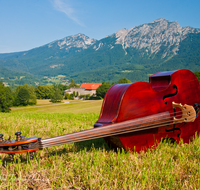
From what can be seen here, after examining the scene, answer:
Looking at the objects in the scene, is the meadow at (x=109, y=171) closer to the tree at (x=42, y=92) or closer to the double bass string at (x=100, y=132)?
the double bass string at (x=100, y=132)

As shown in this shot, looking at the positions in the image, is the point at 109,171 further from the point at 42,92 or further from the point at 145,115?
the point at 42,92

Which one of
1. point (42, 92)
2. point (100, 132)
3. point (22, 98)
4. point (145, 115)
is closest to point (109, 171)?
point (100, 132)

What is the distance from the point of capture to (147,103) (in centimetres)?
305

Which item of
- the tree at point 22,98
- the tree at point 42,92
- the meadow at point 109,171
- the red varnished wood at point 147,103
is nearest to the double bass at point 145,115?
the red varnished wood at point 147,103

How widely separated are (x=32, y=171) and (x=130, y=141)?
4.91ft

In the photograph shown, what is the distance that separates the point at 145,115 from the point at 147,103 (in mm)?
210

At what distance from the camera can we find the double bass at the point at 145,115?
264 cm

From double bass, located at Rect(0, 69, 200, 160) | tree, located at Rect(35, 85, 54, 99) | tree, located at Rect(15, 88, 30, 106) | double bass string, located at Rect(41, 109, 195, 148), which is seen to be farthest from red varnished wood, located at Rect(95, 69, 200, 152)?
tree, located at Rect(35, 85, 54, 99)

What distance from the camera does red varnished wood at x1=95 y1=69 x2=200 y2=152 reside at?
9.38 feet

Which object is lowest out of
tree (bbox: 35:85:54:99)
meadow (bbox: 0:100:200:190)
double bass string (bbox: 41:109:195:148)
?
meadow (bbox: 0:100:200:190)

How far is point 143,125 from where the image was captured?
277 centimetres

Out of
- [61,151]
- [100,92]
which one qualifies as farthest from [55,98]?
[61,151]

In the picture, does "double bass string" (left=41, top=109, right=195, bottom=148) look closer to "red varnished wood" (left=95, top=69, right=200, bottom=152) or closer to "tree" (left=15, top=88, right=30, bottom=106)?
"red varnished wood" (left=95, top=69, right=200, bottom=152)

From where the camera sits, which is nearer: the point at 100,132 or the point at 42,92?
the point at 100,132
